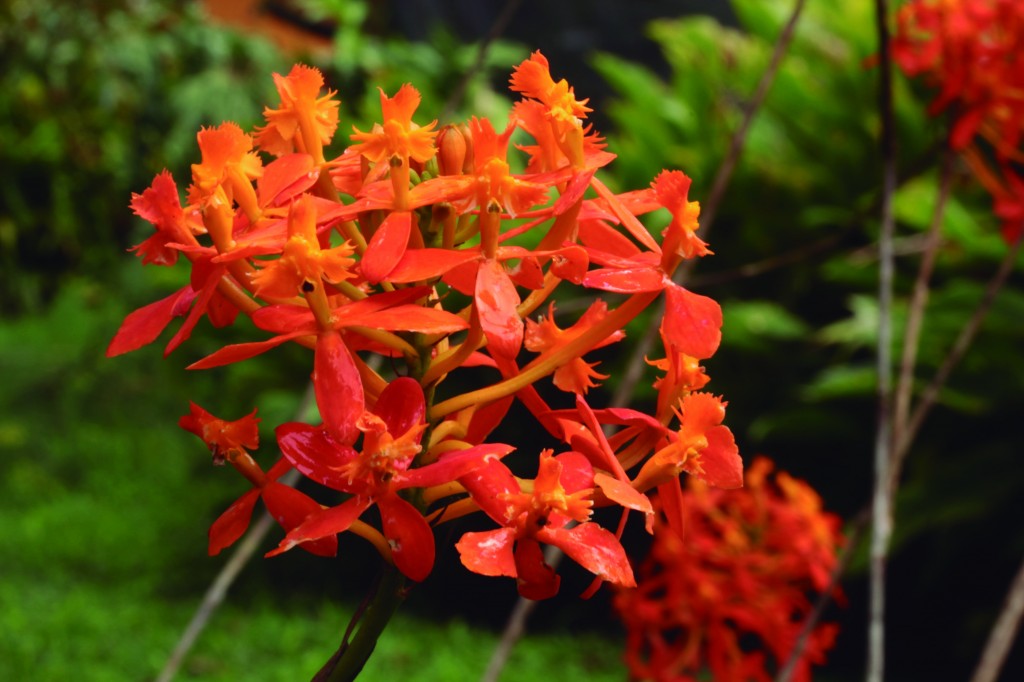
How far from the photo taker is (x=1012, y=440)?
6.95ft

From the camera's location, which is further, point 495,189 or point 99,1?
point 99,1

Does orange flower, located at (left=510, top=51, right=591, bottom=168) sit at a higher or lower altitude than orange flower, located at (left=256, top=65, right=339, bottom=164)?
higher

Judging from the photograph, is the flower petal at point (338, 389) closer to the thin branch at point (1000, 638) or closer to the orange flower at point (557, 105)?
the orange flower at point (557, 105)

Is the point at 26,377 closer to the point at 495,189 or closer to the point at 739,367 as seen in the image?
the point at 739,367

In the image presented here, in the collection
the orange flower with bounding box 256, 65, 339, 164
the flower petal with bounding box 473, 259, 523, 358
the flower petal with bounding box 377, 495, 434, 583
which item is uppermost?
the flower petal with bounding box 473, 259, 523, 358

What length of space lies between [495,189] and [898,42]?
40.3 inches

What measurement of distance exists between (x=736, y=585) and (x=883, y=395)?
2.00 feet

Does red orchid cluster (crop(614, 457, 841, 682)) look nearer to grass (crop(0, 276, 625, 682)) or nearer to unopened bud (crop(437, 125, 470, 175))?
unopened bud (crop(437, 125, 470, 175))

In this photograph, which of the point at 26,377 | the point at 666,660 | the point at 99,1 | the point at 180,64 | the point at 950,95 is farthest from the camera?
the point at 180,64

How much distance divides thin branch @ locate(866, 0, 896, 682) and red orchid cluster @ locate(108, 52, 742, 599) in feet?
0.79

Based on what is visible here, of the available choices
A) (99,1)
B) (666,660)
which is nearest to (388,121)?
(666,660)

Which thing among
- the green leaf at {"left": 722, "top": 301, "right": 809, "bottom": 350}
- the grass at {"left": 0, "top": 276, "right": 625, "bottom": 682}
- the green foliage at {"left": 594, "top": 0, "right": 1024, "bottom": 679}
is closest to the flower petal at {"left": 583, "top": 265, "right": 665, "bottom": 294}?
the green foliage at {"left": 594, "top": 0, "right": 1024, "bottom": 679}

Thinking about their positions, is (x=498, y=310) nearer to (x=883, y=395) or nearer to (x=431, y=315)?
(x=431, y=315)

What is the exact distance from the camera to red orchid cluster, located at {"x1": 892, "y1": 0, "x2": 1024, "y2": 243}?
112cm
